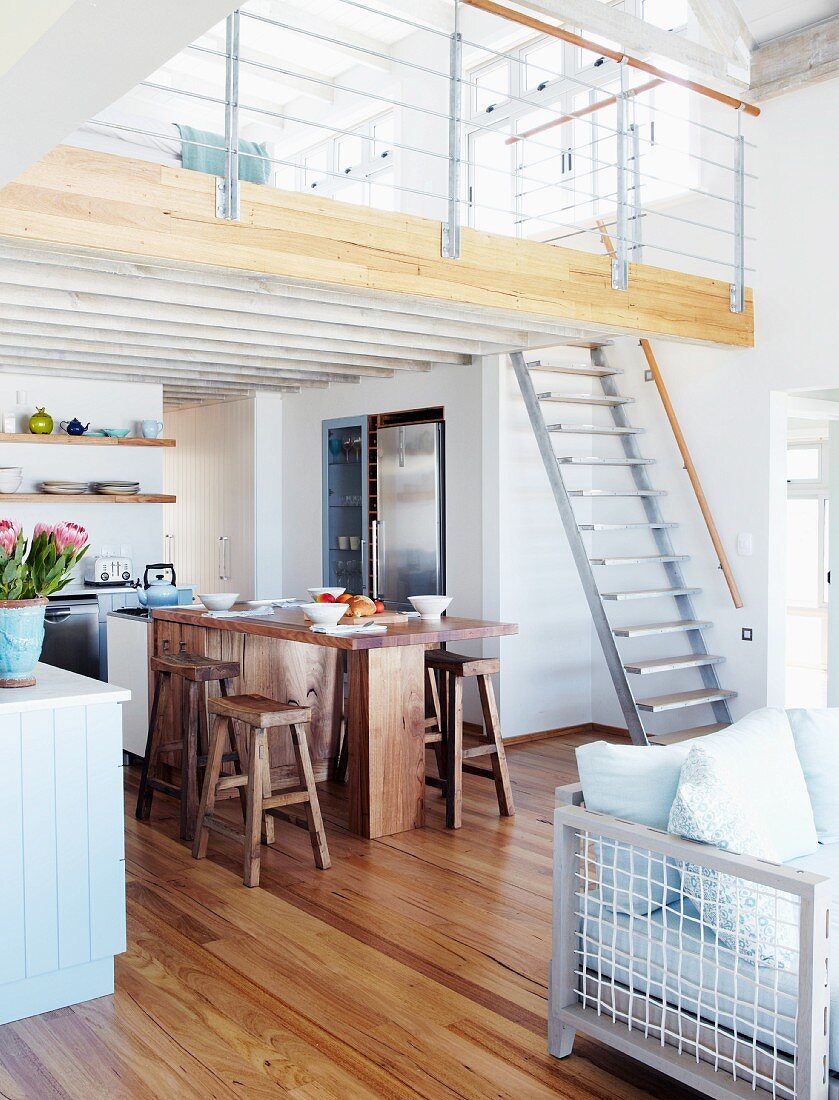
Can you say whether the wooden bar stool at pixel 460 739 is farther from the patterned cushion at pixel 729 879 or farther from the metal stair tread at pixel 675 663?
the patterned cushion at pixel 729 879

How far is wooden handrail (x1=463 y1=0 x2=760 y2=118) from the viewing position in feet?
12.9

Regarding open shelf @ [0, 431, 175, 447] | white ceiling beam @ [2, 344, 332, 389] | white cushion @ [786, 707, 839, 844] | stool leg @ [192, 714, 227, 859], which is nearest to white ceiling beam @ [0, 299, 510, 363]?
white ceiling beam @ [2, 344, 332, 389]

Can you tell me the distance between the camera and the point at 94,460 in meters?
7.29

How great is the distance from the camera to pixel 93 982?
2.91 m

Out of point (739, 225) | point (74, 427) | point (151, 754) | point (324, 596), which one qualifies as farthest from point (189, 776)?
point (739, 225)

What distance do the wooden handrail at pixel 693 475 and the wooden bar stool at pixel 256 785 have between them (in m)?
2.73

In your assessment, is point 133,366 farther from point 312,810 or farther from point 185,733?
Answer: point 312,810

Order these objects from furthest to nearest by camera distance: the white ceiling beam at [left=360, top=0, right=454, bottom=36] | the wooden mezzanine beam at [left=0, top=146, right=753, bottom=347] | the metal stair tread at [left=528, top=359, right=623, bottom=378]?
the metal stair tread at [left=528, top=359, right=623, bottom=378] < the white ceiling beam at [left=360, top=0, right=454, bottom=36] < the wooden mezzanine beam at [left=0, top=146, right=753, bottom=347]

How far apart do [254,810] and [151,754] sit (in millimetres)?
1063

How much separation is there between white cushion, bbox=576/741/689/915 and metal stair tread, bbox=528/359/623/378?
3.48 meters

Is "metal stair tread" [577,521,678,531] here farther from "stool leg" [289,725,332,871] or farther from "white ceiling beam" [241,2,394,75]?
"white ceiling beam" [241,2,394,75]

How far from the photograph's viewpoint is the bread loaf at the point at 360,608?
4.76 meters

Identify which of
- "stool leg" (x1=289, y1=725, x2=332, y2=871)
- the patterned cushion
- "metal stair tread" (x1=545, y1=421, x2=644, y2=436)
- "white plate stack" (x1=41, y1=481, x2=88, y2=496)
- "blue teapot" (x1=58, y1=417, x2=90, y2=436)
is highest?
"blue teapot" (x1=58, y1=417, x2=90, y2=436)

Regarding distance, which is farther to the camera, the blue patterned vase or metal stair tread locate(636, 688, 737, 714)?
metal stair tread locate(636, 688, 737, 714)
